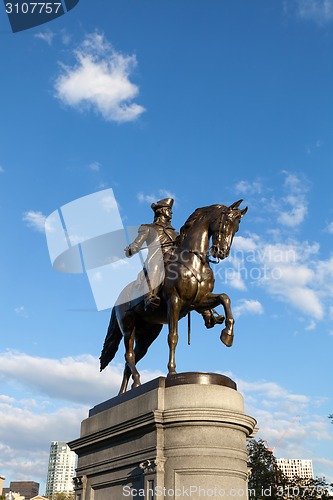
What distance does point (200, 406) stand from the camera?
9312 millimetres

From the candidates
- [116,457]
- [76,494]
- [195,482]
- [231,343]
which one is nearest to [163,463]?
[195,482]

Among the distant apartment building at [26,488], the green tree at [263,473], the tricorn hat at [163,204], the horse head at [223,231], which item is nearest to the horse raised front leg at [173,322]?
the horse head at [223,231]

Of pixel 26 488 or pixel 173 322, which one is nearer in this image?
pixel 173 322

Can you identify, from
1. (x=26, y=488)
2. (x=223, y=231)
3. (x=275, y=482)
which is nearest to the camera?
(x=223, y=231)

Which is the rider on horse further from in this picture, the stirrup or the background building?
the background building

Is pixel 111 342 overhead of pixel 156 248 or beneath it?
beneath

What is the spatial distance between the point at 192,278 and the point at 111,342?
3.44 metres

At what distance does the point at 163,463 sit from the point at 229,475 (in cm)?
106

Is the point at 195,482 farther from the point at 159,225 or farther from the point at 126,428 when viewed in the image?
the point at 159,225

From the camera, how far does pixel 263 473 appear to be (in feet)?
110

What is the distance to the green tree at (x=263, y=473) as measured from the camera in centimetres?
3209

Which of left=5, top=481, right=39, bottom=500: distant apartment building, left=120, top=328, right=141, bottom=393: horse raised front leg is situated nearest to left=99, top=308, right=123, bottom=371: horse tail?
left=120, top=328, right=141, bottom=393: horse raised front leg

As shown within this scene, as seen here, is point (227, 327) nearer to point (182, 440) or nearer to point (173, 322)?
point (173, 322)

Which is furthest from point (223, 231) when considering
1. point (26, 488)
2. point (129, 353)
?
point (26, 488)
